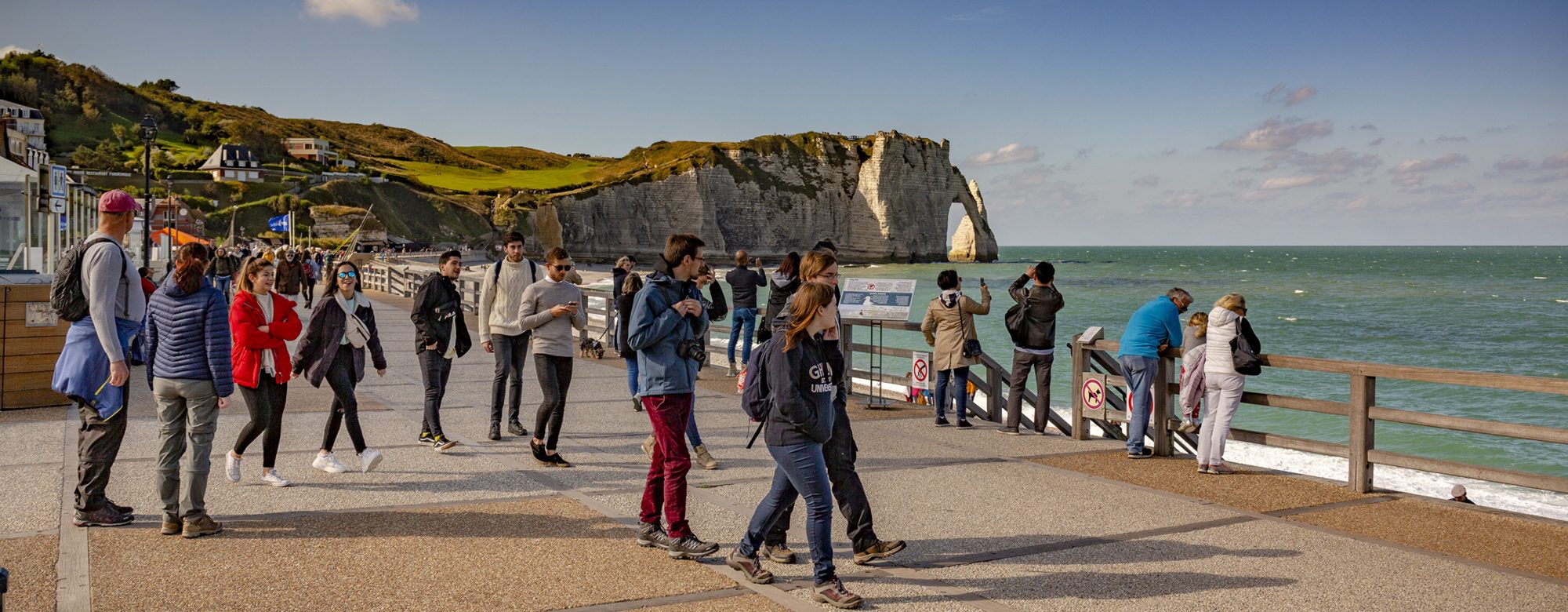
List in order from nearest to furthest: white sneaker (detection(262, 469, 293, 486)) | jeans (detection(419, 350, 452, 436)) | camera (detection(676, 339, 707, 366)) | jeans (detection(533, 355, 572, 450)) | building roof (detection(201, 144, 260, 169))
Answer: camera (detection(676, 339, 707, 366)) → white sneaker (detection(262, 469, 293, 486)) → jeans (detection(533, 355, 572, 450)) → jeans (detection(419, 350, 452, 436)) → building roof (detection(201, 144, 260, 169))

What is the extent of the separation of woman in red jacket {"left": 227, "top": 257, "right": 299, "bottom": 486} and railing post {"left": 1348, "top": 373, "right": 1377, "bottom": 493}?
7.09 meters

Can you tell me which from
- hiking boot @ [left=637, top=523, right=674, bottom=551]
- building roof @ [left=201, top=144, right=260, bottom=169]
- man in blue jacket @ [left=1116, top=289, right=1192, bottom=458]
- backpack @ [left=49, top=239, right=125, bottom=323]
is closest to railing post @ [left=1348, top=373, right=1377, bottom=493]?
man in blue jacket @ [left=1116, top=289, right=1192, bottom=458]

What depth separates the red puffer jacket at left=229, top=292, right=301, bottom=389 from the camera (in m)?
6.73

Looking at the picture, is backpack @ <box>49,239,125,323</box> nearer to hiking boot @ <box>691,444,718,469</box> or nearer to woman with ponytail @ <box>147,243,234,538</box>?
woman with ponytail @ <box>147,243,234,538</box>

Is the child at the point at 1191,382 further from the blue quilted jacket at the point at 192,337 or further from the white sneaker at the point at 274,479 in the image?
the blue quilted jacket at the point at 192,337

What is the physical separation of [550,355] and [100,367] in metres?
2.96

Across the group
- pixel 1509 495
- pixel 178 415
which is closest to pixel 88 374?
pixel 178 415

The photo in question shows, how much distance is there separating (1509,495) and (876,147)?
123m

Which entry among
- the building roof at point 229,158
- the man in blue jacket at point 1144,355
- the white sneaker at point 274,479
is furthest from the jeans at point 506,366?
the building roof at point 229,158

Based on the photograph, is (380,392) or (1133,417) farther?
(380,392)

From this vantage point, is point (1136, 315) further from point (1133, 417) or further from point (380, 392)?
point (380, 392)

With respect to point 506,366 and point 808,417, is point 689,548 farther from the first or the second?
point 506,366

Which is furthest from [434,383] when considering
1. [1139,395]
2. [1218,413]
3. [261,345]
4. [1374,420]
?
[1374,420]

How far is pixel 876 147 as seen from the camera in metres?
135
